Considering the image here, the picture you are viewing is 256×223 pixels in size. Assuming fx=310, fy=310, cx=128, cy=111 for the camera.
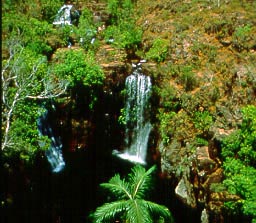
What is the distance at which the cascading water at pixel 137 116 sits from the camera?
1677cm

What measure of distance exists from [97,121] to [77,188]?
366 centimetres

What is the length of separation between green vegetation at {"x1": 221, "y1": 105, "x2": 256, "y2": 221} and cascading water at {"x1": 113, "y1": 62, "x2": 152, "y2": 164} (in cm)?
556

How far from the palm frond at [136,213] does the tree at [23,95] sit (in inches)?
181

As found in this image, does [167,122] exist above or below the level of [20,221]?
above

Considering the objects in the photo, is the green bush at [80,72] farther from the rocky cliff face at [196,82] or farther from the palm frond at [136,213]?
the palm frond at [136,213]

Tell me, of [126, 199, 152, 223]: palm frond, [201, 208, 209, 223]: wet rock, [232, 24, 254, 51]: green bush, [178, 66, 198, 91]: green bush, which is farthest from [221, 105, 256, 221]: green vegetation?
[232, 24, 254, 51]: green bush

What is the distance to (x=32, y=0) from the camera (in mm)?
19812

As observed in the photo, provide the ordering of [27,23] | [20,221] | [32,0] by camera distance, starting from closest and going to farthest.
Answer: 1. [20,221]
2. [27,23]
3. [32,0]

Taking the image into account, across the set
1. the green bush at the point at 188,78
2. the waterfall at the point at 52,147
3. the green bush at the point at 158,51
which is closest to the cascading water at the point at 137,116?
the green bush at the point at 158,51

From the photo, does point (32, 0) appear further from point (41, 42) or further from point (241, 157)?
point (241, 157)

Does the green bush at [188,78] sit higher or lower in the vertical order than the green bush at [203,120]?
higher

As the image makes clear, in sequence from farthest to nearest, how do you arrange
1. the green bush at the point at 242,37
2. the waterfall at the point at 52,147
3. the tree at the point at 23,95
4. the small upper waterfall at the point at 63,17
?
the small upper waterfall at the point at 63,17
the green bush at the point at 242,37
the waterfall at the point at 52,147
the tree at the point at 23,95

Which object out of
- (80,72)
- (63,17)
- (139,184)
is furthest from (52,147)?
(63,17)

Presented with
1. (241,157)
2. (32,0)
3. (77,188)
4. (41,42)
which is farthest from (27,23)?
(241,157)
